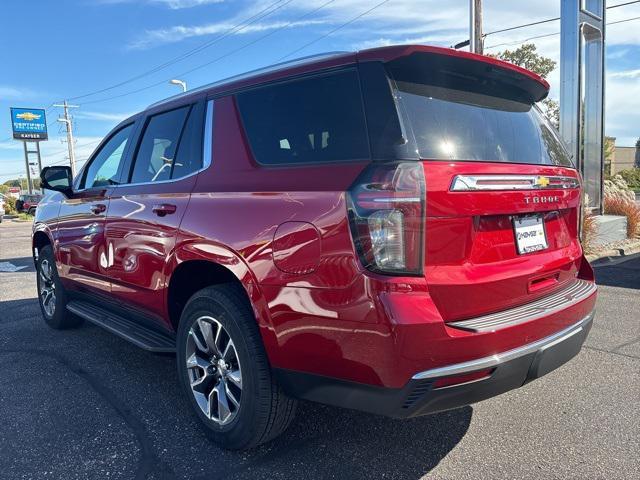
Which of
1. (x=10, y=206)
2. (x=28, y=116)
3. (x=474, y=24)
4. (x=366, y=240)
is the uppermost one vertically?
(x=28, y=116)

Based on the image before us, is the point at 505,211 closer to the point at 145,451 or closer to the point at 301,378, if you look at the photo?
the point at 301,378

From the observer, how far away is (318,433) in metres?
2.90

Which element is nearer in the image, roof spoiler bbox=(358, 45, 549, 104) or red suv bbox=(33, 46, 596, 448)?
red suv bbox=(33, 46, 596, 448)

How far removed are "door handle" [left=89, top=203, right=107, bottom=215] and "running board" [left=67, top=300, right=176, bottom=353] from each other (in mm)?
812

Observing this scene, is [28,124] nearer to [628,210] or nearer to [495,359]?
[628,210]

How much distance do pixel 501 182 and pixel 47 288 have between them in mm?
4778

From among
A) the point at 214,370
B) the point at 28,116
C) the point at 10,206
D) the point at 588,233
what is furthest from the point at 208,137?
the point at 28,116

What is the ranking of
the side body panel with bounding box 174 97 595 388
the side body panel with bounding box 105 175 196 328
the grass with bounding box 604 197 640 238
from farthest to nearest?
the grass with bounding box 604 197 640 238 → the side body panel with bounding box 105 175 196 328 → the side body panel with bounding box 174 97 595 388

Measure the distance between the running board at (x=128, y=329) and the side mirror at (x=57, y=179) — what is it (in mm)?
1143

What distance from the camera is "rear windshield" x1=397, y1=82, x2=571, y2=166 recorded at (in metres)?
2.21

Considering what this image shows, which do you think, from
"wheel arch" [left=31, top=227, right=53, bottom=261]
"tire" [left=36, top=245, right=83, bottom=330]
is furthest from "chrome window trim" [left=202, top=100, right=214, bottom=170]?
"wheel arch" [left=31, top=227, right=53, bottom=261]

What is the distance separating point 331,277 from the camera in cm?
211

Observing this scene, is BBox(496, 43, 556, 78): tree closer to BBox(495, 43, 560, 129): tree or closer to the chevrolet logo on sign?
BBox(495, 43, 560, 129): tree

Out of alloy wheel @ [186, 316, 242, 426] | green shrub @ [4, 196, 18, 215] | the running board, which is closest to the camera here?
alloy wheel @ [186, 316, 242, 426]
